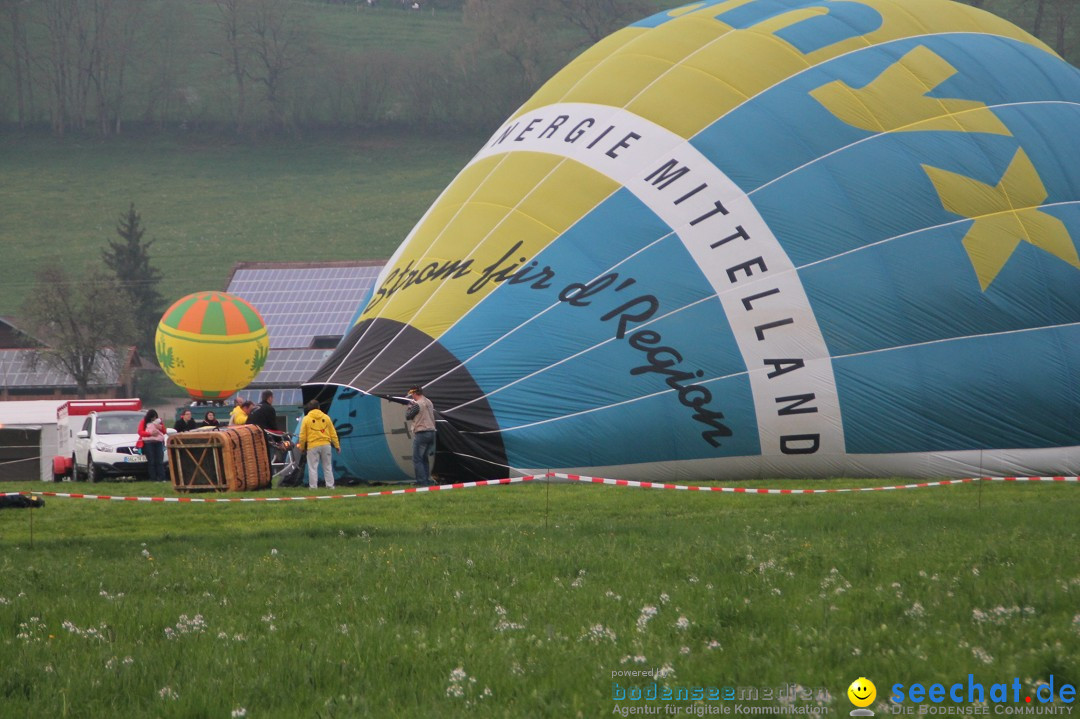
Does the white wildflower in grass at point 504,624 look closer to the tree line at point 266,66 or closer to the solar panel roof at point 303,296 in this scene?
the solar panel roof at point 303,296

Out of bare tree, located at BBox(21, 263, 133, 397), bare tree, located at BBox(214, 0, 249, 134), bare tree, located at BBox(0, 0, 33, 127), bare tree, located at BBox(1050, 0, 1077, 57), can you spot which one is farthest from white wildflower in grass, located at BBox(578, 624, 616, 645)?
bare tree, located at BBox(0, 0, 33, 127)

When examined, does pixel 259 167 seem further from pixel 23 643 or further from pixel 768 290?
pixel 23 643

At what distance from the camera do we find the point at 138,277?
207 feet

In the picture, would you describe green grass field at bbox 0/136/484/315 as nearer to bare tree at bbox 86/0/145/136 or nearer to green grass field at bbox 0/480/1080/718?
bare tree at bbox 86/0/145/136

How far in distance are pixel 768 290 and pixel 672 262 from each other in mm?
967

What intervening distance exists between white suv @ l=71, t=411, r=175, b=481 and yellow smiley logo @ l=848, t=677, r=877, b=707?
58.3ft

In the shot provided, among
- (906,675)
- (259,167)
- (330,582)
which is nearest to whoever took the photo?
(906,675)

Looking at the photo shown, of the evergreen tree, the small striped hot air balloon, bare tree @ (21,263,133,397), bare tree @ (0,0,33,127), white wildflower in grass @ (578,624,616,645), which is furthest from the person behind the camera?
bare tree @ (0,0,33,127)

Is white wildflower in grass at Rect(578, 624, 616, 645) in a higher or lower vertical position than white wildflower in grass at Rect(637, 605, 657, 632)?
lower

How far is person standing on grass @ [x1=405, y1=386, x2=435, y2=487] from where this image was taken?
1277 cm

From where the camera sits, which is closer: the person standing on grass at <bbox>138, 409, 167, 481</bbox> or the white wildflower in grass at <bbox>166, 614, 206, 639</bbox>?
the white wildflower in grass at <bbox>166, 614, 206, 639</bbox>

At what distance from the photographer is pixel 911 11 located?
48.9 feet

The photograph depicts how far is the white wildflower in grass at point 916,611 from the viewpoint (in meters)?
5.51

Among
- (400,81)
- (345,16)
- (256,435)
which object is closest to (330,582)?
(256,435)
